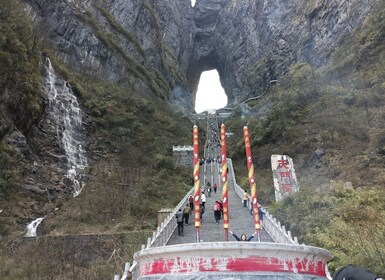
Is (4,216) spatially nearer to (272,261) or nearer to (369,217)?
(369,217)

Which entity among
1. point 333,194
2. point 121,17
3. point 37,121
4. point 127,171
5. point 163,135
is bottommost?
point 333,194

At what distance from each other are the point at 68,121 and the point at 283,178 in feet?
53.7

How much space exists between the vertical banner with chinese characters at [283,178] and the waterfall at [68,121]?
11446mm

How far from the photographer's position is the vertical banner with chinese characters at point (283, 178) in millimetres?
17594

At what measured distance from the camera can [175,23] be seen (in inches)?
2611

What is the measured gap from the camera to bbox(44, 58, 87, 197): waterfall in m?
25.6

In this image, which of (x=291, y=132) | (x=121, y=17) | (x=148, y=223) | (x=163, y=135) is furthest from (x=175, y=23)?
(x=148, y=223)

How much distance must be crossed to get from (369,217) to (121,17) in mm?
42486

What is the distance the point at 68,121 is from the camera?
Answer: 28719 mm

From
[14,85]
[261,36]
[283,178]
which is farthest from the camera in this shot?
[261,36]

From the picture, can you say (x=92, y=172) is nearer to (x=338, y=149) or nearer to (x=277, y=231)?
(x=338, y=149)

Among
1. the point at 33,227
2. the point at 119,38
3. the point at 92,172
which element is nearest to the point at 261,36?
the point at 119,38

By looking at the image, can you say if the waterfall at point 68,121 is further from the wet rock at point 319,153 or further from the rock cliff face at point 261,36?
the rock cliff face at point 261,36

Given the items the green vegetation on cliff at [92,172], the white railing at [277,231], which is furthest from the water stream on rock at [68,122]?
the white railing at [277,231]
